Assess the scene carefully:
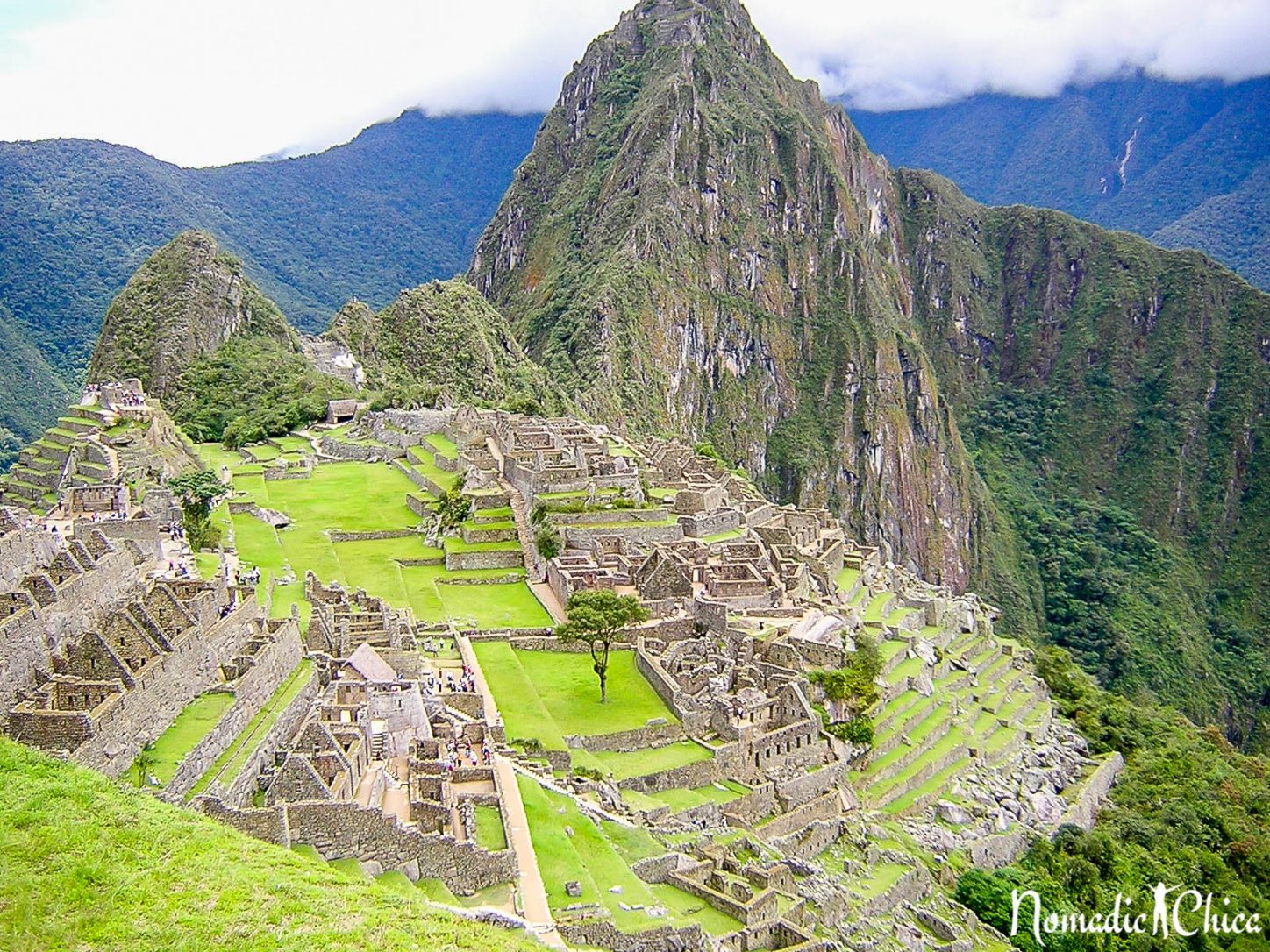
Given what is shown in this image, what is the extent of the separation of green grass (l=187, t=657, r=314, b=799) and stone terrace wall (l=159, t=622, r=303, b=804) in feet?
0.26

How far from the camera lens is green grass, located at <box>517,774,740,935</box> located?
18.5 m

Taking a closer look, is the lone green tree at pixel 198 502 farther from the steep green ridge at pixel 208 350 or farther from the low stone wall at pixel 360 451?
the steep green ridge at pixel 208 350

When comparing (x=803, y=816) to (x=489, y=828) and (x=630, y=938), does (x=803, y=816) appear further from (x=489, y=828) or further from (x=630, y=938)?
(x=489, y=828)

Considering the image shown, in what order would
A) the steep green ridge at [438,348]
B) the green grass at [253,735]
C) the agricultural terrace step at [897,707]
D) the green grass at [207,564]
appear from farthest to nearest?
the steep green ridge at [438,348] → the agricultural terrace step at [897,707] → the green grass at [207,564] → the green grass at [253,735]

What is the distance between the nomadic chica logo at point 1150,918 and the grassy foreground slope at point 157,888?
17.6m

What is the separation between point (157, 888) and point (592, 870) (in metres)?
8.34

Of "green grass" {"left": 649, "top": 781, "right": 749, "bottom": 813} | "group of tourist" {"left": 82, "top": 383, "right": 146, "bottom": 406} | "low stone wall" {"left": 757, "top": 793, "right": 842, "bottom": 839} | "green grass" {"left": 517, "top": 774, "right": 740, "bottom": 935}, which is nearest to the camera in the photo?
"green grass" {"left": 517, "top": 774, "right": 740, "bottom": 935}

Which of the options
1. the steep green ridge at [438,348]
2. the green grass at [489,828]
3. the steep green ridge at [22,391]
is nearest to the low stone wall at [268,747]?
the green grass at [489,828]

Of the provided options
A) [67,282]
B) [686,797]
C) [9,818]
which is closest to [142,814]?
[9,818]

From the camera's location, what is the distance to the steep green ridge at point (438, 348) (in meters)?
92.0

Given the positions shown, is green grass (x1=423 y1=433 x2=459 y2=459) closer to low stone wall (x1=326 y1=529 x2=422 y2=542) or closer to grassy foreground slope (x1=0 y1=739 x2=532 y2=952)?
low stone wall (x1=326 y1=529 x2=422 y2=542)

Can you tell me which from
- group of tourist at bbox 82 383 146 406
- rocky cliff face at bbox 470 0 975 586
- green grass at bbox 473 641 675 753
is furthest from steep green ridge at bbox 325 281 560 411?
green grass at bbox 473 641 675 753

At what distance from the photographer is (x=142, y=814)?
46.8 feet

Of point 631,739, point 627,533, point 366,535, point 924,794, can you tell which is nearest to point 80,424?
point 366,535
